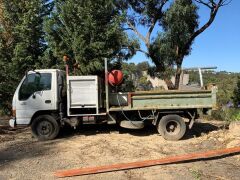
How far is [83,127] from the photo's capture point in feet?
47.6

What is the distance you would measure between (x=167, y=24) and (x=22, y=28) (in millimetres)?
7165

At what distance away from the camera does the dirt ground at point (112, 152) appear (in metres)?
8.41

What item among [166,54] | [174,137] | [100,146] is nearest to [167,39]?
[166,54]

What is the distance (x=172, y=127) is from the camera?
12.2 metres

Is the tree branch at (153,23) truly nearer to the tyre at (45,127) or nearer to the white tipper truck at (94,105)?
the white tipper truck at (94,105)

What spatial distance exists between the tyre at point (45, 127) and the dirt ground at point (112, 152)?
30 centimetres

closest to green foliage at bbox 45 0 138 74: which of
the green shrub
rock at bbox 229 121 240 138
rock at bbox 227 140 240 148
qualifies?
the green shrub

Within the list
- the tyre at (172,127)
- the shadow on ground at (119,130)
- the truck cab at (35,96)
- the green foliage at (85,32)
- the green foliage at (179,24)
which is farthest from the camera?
the green foliage at (179,24)

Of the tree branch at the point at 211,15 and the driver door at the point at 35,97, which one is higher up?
the tree branch at the point at 211,15

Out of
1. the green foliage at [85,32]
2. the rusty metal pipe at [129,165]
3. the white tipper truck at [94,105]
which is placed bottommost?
the rusty metal pipe at [129,165]

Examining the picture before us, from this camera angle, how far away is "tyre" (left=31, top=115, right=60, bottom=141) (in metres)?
12.4

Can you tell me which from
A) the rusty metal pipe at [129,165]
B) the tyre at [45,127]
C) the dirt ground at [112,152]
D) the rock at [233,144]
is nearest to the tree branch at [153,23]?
the dirt ground at [112,152]

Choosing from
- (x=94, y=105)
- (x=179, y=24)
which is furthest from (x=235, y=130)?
(x=179, y=24)

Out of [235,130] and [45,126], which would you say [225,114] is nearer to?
[235,130]
